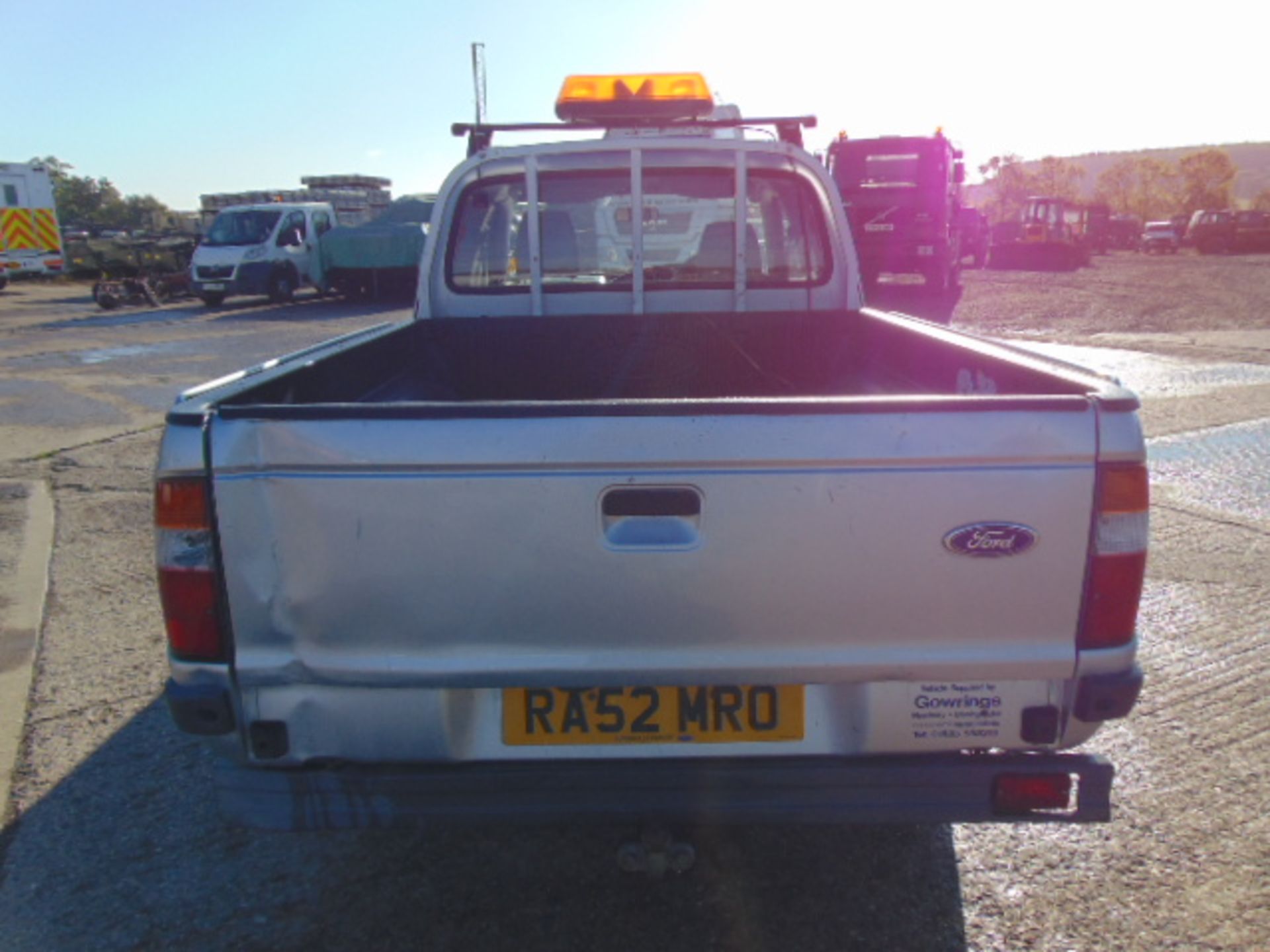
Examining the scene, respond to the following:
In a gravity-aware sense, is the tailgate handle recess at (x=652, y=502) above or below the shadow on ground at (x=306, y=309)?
above

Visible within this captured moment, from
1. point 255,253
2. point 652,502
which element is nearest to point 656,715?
point 652,502

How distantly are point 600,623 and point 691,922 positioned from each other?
1.01m

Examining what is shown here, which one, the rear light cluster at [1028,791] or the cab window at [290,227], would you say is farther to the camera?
the cab window at [290,227]

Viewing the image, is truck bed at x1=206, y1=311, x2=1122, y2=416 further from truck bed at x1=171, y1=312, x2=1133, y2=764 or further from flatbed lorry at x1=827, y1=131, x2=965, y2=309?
flatbed lorry at x1=827, y1=131, x2=965, y2=309

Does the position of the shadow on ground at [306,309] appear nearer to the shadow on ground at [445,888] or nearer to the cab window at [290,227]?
the cab window at [290,227]

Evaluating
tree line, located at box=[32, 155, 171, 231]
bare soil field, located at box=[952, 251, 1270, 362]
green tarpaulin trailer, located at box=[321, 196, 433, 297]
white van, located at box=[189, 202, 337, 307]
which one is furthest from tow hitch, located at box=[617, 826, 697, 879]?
tree line, located at box=[32, 155, 171, 231]

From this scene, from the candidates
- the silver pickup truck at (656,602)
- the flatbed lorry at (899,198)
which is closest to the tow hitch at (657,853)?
the silver pickup truck at (656,602)

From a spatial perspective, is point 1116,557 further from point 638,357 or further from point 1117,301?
point 1117,301

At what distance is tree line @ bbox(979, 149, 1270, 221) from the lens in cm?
6600

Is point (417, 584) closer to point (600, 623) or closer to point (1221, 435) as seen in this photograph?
point (600, 623)

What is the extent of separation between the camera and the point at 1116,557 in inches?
80.8

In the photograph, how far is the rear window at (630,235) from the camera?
14.0 feet

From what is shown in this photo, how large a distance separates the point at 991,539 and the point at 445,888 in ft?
5.75

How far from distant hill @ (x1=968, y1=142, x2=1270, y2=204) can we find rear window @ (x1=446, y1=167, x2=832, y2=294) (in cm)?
10272
